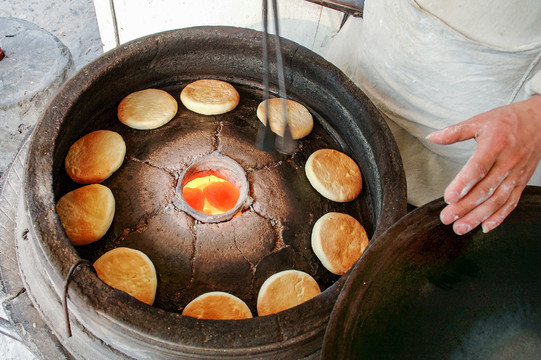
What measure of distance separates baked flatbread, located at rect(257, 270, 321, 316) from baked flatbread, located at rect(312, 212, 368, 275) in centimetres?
17

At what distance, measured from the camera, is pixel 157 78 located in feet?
10.2

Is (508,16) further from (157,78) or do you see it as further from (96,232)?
(96,232)

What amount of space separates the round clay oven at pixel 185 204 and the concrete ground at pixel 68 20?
2543 mm

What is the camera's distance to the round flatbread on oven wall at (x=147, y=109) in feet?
9.34

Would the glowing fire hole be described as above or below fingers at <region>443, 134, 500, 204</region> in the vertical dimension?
below

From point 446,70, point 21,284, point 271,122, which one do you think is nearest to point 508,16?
point 446,70

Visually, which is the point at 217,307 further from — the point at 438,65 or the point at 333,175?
the point at 438,65

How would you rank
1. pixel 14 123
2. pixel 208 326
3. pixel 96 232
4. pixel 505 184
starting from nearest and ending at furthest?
1. pixel 505 184
2. pixel 208 326
3. pixel 96 232
4. pixel 14 123

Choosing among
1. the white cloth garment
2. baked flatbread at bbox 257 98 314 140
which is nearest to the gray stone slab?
baked flatbread at bbox 257 98 314 140

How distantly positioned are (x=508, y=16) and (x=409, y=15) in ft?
1.73

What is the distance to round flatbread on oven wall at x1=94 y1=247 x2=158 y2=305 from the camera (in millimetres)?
2191

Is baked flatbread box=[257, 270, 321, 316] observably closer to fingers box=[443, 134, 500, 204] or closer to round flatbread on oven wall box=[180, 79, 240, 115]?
fingers box=[443, 134, 500, 204]

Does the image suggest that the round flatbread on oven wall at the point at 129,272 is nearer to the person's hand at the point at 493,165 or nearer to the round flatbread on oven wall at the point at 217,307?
the round flatbread on oven wall at the point at 217,307

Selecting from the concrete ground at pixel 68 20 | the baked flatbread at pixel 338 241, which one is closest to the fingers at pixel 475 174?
the baked flatbread at pixel 338 241
